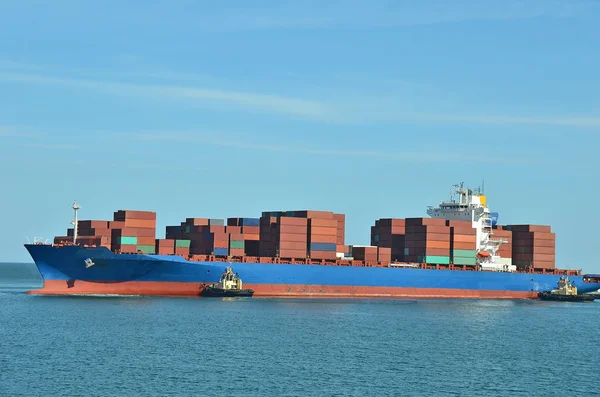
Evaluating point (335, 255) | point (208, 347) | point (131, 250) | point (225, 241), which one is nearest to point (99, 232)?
point (131, 250)

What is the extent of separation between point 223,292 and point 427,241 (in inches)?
876

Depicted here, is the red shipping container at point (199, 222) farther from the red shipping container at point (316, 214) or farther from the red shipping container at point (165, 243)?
the red shipping container at point (316, 214)

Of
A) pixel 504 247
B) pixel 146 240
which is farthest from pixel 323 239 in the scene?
pixel 504 247

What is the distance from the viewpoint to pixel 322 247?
265 ft

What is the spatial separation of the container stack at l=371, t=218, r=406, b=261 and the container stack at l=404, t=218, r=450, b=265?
42.6 inches

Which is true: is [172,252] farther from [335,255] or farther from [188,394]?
[188,394]

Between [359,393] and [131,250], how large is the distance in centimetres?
3927

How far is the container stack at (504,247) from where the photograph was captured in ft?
315

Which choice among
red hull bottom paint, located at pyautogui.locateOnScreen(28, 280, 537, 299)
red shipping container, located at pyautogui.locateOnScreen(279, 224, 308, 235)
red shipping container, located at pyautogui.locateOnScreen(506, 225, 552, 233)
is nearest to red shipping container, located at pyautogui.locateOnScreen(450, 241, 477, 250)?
red hull bottom paint, located at pyautogui.locateOnScreen(28, 280, 537, 299)

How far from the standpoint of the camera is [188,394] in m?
35.2

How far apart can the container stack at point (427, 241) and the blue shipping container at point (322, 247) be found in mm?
10259

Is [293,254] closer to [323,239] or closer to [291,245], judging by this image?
[291,245]

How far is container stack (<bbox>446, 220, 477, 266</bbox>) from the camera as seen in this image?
293 ft

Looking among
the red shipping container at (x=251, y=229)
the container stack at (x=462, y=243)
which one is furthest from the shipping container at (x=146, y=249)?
the container stack at (x=462, y=243)
